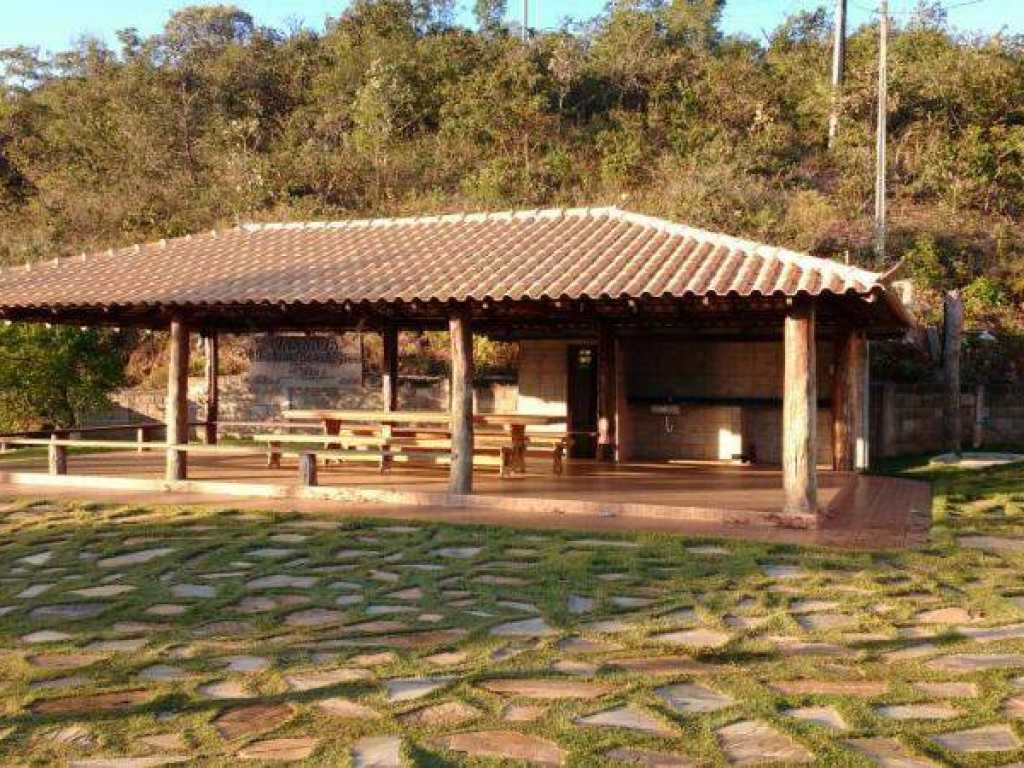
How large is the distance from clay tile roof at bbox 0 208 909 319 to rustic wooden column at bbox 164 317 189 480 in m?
0.63

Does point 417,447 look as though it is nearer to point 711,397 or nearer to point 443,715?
point 711,397

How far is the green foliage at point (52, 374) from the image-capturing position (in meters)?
17.5

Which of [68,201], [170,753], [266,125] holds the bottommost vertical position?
[170,753]

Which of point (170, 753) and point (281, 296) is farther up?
point (281, 296)

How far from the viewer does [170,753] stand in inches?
149

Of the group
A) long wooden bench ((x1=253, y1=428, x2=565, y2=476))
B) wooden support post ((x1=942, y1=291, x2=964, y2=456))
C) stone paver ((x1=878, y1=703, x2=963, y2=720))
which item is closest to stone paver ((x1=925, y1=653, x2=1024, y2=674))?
stone paver ((x1=878, y1=703, x2=963, y2=720))

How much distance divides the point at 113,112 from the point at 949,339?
94.9 ft

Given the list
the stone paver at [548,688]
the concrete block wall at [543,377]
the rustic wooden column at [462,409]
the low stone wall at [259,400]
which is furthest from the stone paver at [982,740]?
the low stone wall at [259,400]

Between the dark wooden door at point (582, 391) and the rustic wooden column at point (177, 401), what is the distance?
617 centimetres

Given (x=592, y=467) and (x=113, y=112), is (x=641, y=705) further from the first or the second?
(x=113, y=112)

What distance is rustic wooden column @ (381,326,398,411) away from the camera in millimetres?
15055

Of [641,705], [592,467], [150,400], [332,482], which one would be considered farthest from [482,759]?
[150,400]

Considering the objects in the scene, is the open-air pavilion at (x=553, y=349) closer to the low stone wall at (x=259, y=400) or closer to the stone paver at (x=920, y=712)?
the low stone wall at (x=259, y=400)

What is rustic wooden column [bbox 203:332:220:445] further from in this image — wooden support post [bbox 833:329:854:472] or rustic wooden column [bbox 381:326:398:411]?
wooden support post [bbox 833:329:854:472]
